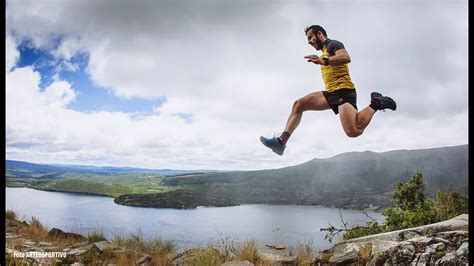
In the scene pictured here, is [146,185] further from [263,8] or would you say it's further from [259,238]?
[263,8]

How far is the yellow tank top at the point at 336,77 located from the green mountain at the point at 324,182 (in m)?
0.79

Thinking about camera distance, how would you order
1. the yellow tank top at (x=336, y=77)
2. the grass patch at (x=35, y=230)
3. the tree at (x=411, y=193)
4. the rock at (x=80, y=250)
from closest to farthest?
1. the yellow tank top at (x=336, y=77)
2. the rock at (x=80, y=250)
3. the tree at (x=411, y=193)
4. the grass patch at (x=35, y=230)

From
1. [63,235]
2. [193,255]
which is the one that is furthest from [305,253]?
[63,235]

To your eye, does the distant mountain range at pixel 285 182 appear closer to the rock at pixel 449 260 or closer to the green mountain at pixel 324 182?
the green mountain at pixel 324 182

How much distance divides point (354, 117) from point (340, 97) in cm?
26

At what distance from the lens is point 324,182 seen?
5.09 meters

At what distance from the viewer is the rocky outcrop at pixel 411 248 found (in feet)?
13.3

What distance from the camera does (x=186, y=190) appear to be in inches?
205

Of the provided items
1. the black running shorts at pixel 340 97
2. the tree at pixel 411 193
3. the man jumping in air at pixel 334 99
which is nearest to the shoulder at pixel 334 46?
the man jumping in air at pixel 334 99

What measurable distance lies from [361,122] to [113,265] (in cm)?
312

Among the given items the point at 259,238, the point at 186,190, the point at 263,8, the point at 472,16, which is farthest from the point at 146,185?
the point at 472,16

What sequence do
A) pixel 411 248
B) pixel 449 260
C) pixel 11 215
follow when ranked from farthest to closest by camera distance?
pixel 11 215 → pixel 411 248 → pixel 449 260

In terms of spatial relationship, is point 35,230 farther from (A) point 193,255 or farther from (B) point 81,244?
(A) point 193,255

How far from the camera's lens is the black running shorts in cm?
454
